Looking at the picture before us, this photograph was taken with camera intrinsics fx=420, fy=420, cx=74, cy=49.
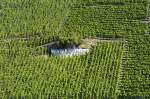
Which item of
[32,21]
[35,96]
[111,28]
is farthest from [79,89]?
[32,21]

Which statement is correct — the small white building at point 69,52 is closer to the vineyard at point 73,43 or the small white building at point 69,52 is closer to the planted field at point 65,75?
the vineyard at point 73,43

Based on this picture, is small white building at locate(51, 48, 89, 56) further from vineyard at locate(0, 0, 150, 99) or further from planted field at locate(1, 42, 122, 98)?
planted field at locate(1, 42, 122, 98)

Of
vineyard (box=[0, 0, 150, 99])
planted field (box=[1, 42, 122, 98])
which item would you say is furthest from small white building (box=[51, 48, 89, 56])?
planted field (box=[1, 42, 122, 98])

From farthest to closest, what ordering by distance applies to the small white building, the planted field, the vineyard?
the small white building < the vineyard < the planted field

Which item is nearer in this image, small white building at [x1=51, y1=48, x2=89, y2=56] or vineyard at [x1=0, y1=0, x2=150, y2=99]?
vineyard at [x1=0, y1=0, x2=150, y2=99]

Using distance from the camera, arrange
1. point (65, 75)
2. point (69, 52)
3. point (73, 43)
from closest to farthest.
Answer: point (65, 75)
point (69, 52)
point (73, 43)

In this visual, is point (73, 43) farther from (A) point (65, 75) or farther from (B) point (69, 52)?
(A) point (65, 75)

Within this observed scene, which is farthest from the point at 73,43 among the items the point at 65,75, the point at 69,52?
the point at 65,75

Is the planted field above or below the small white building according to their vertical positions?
below

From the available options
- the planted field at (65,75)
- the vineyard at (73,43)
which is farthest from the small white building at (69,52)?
the planted field at (65,75)
